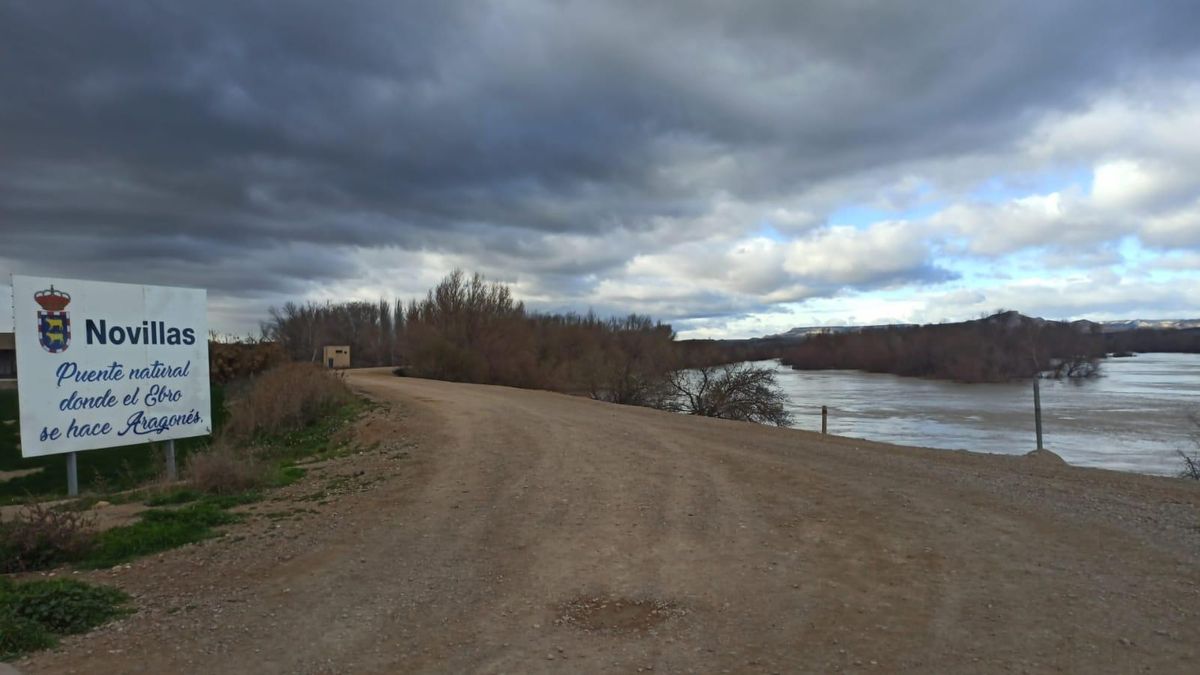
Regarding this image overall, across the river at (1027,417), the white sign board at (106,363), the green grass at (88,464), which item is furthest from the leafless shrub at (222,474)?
the river at (1027,417)

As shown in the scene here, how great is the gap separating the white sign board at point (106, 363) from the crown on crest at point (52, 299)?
0.03 feet

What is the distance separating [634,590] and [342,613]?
1929mm

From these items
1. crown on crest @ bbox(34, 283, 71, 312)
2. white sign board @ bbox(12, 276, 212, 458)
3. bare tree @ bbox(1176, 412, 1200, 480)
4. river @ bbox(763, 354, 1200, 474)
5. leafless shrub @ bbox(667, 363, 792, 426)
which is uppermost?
crown on crest @ bbox(34, 283, 71, 312)

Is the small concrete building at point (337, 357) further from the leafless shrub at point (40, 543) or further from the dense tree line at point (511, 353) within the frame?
the leafless shrub at point (40, 543)

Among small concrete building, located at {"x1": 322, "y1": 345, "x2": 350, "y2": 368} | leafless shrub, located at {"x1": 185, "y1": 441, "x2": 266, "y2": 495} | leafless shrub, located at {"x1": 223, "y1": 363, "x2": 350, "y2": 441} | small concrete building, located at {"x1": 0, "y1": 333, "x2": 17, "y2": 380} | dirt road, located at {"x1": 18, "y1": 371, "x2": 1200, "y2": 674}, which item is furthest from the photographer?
small concrete building, located at {"x1": 0, "y1": 333, "x2": 17, "y2": 380}

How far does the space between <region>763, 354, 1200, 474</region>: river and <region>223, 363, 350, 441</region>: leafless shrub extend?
1678cm

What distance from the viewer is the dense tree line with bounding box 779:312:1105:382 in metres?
64.8

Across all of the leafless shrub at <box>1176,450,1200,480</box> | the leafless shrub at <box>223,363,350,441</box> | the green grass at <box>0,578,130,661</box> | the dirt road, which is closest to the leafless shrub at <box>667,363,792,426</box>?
the leafless shrub at <box>1176,450,1200,480</box>

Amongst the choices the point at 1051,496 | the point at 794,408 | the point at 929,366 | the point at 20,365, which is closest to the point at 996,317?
the point at 929,366

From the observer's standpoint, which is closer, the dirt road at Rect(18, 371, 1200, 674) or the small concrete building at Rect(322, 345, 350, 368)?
the dirt road at Rect(18, 371, 1200, 674)

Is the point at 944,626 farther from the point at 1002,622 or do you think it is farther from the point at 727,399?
the point at 727,399

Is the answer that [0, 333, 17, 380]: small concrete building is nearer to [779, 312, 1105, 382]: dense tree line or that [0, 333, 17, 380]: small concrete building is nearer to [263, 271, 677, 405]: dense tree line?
[263, 271, 677, 405]: dense tree line

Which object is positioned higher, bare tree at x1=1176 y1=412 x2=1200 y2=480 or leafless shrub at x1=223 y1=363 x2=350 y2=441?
leafless shrub at x1=223 y1=363 x2=350 y2=441

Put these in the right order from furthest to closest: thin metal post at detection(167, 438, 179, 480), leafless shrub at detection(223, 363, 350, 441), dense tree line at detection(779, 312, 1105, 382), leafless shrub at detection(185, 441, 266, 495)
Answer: dense tree line at detection(779, 312, 1105, 382) < leafless shrub at detection(223, 363, 350, 441) < thin metal post at detection(167, 438, 179, 480) < leafless shrub at detection(185, 441, 266, 495)
